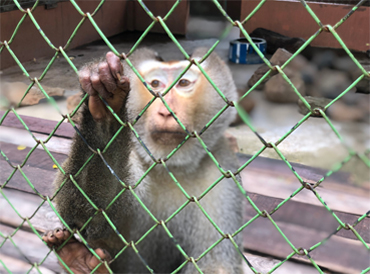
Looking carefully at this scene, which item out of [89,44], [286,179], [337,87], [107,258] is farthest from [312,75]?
[107,258]

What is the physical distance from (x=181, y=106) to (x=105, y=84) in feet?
2.20

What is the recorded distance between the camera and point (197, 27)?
795cm

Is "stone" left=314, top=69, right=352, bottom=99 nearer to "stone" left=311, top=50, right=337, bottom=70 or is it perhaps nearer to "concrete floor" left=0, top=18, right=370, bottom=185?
"stone" left=311, top=50, right=337, bottom=70

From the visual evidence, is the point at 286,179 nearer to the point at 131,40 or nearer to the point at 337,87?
the point at 337,87

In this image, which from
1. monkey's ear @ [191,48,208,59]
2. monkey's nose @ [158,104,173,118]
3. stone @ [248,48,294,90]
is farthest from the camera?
stone @ [248,48,294,90]

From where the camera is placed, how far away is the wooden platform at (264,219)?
63.2 inches

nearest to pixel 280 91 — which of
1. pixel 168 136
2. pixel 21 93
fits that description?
pixel 21 93

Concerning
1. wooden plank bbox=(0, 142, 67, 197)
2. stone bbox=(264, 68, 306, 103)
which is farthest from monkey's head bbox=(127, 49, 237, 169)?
stone bbox=(264, 68, 306, 103)

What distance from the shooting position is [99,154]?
0.95m

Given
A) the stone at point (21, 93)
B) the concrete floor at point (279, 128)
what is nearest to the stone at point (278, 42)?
the concrete floor at point (279, 128)

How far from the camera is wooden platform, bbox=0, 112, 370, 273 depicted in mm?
→ 1605

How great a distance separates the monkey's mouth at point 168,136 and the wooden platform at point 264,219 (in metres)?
0.48

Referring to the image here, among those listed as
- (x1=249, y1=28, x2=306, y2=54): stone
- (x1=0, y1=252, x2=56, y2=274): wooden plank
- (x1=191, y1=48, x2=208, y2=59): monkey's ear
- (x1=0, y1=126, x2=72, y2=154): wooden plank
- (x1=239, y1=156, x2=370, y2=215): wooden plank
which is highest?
(x1=249, y1=28, x2=306, y2=54): stone

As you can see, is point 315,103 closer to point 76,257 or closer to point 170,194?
point 170,194
